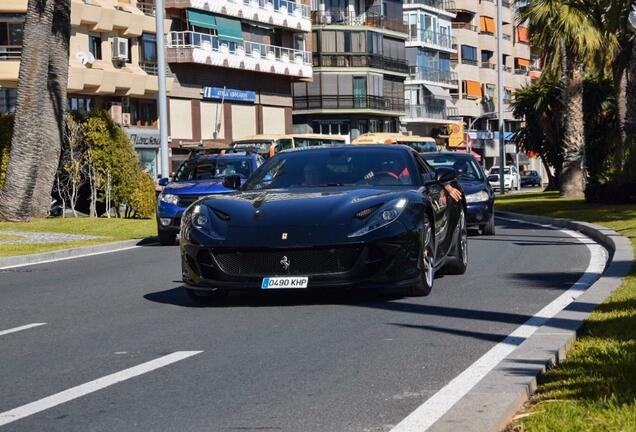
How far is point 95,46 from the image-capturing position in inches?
2314

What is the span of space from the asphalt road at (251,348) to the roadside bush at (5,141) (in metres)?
18.2

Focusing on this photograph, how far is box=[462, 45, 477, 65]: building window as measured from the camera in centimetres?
10856

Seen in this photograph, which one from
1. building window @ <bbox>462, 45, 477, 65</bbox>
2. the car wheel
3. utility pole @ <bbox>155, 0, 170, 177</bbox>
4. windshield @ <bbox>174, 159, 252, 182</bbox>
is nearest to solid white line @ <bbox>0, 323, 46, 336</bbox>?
the car wheel

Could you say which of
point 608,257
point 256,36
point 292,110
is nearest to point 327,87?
point 292,110

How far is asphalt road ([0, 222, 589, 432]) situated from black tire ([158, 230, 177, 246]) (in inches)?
321

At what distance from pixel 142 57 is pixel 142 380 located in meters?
56.3

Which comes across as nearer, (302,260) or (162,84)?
(302,260)

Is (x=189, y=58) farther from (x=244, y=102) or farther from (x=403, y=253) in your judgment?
(x=403, y=253)

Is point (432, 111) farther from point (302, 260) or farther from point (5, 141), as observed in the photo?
point (302, 260)

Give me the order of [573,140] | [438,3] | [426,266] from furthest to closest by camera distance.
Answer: [438,3], [573,140], [426,266]

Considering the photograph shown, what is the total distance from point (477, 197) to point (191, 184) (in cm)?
510

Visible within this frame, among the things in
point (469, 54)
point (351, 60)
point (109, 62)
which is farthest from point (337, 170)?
point (469, 54)

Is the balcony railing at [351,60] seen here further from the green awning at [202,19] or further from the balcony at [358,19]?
the green awning at [202,19]

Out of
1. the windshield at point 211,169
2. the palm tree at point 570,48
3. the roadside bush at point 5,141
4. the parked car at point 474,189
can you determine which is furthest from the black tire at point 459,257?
the palm tree at point 570,48
